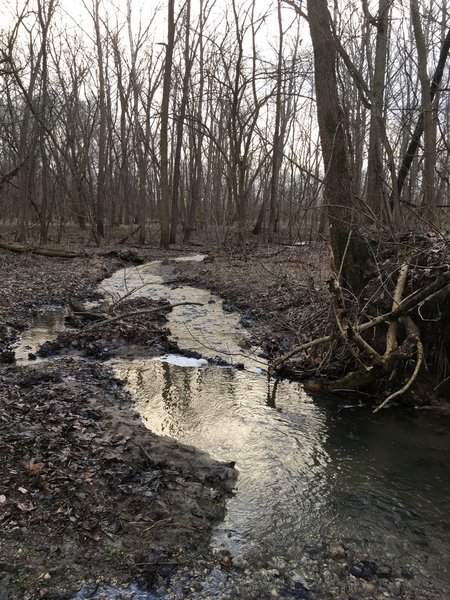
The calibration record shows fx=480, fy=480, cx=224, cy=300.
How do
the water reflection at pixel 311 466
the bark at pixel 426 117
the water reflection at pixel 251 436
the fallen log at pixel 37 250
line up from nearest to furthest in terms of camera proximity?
the water reflection at pixel 311 466 < the water reflection at pixel 251 436 < the bark at pixel 426 117 < the fallen log at pixel 37 250

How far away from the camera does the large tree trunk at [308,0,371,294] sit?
773 centimetres

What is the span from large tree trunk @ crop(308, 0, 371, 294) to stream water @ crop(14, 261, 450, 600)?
7.28 ft

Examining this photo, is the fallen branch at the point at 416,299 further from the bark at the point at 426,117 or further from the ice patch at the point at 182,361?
the bark at the point at 426,117

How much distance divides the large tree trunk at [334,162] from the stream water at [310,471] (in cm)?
222

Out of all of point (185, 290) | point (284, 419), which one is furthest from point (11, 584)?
point (185, 290)

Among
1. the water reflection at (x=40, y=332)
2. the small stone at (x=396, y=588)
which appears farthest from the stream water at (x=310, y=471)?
the water reflection at (x=40, y=332)

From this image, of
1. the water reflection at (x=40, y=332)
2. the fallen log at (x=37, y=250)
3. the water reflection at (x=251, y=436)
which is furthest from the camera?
the fallen log at (x=37, y=250)

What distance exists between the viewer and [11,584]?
3.11 m

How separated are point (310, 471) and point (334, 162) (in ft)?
16.5

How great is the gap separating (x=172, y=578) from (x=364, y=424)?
11.8 feet

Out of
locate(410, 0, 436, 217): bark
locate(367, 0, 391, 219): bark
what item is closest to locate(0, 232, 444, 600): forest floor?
locate(367, 0, 391, 219): bark

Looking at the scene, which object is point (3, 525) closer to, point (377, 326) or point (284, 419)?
point (284, 419)

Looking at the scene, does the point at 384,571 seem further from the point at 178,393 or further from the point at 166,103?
the point at 166,103

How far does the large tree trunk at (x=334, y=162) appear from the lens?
7.73 meters
